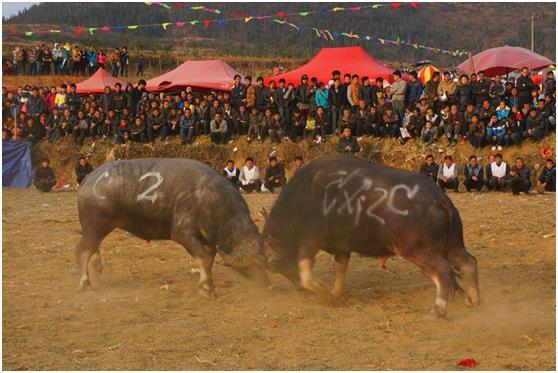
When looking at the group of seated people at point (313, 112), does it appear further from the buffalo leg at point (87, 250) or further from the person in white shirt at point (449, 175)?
the buffalo leg at point (87, 250)

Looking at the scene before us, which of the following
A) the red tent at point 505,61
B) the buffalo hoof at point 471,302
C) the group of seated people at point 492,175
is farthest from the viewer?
the red tent at point 505,61

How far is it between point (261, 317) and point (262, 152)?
14094mm

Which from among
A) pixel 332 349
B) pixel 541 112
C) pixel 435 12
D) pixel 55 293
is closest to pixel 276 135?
pixel 541 112

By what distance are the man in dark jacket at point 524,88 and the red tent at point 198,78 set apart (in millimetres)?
12898

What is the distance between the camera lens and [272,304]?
929cm

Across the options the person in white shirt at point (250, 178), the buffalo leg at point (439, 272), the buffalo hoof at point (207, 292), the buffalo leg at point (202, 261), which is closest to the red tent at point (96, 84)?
the person in white shirt at point (250, 178)

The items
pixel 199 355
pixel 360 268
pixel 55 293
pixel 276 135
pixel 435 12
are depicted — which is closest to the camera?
pixel 199 355

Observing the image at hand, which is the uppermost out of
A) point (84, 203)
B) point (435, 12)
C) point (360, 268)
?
point (435, 12)

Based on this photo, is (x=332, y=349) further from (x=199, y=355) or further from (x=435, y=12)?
(x=435, y=12)

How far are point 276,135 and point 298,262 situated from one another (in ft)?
44.3

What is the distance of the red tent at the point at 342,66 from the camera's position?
2938cm

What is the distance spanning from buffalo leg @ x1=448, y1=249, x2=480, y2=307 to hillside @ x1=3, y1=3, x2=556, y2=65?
7110cm

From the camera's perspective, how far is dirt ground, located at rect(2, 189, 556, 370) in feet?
23.8

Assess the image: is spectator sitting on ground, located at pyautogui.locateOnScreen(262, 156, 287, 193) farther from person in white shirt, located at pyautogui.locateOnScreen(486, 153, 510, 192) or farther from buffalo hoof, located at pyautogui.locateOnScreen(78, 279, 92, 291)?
buffalo hoof, located at pyautogui.locateOnScreen(78, 279, 92, 291)
